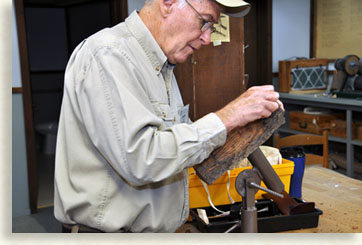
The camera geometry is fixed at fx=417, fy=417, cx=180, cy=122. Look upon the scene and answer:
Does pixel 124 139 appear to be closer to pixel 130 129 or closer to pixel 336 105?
pixel 130 129

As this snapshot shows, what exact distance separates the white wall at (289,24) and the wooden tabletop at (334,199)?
54 centimetres

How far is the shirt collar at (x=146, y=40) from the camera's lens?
962 millimetres

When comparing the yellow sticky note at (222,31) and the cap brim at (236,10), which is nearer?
the cap brim at (236,10)

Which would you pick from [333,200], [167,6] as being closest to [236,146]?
[167,6]

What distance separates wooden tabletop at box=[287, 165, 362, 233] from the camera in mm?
1170

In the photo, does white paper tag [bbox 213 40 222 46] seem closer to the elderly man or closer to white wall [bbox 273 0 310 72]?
white wall [bbox 273 0 310 72]

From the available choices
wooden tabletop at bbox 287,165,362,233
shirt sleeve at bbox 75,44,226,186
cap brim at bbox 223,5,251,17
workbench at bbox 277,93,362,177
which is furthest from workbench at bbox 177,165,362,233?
workbench at bbox 277,93,362,177

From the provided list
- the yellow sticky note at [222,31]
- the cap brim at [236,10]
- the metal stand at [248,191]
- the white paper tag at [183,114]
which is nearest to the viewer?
the metal stand at [248,191]

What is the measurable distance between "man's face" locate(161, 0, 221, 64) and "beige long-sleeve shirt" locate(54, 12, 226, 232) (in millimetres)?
37

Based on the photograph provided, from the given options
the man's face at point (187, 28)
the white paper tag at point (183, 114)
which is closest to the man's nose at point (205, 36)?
the man's face at point (187, 28)

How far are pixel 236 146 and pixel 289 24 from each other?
32.9 inches

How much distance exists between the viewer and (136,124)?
32.5 inches

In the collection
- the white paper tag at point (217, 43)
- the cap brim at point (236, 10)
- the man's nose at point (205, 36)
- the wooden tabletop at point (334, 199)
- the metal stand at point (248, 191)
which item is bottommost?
the wooden tabletop at point (334, 199)

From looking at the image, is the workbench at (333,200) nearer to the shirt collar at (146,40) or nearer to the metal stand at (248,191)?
the metal stand at (248,191)
